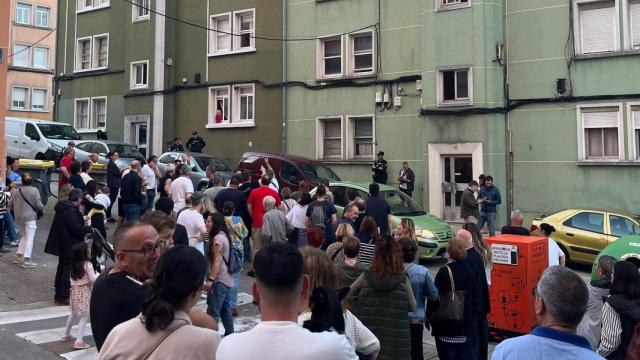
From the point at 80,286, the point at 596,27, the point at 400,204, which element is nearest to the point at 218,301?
the point at 80,286

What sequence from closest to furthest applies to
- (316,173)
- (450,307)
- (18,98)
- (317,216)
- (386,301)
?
(386,301) → (450,307) → (317,216) → (316,173) → (18,98)

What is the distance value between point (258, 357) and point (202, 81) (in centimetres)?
2469

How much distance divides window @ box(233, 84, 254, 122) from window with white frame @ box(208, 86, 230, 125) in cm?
53

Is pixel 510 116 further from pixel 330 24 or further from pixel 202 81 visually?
pixel 202 81

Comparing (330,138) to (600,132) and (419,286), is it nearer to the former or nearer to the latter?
(600,132)

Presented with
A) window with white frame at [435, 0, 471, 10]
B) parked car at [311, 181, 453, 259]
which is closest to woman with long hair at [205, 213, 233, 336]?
parked car at [311, 181, 453, 259]

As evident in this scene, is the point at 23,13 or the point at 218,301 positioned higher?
the point at 23,13

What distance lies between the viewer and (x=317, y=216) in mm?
10266

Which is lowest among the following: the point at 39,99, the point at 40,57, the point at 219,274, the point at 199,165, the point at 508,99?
the point at 219,274

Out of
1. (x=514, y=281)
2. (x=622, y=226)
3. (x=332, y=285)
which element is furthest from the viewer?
(x=622, y=226)

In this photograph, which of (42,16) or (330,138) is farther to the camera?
(42,16)

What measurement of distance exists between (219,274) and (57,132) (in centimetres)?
→ 1957

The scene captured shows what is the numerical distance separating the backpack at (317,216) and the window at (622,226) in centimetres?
668

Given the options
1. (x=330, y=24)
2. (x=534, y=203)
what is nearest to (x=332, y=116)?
(x=330, y=24)
